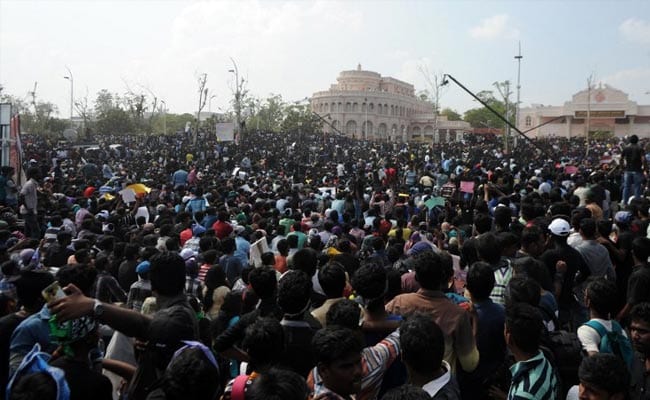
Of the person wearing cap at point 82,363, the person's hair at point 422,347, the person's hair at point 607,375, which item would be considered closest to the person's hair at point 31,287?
the person wearing cap at point 82,363

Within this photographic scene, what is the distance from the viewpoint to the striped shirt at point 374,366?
2836 millimetres

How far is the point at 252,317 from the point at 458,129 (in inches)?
3197

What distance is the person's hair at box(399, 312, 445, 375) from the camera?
8.61 feet

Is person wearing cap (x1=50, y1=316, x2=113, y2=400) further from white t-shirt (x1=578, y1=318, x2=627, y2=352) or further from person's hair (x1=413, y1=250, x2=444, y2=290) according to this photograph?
white t-shirt (x1=578, y1=318, x2=627, y2=352)

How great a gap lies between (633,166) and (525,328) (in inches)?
402

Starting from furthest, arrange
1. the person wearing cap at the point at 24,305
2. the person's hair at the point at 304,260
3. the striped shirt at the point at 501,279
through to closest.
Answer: the person's hair at the point at 304,260, the striped shirt at the point at 501,279, the person wearing cap at the point at 24,305

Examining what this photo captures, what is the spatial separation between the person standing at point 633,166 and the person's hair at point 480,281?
29.7 feet

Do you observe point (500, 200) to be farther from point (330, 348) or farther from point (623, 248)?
point (330, 348)

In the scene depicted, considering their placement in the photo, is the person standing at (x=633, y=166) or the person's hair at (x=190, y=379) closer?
the person's hair at (x=190, y=379)

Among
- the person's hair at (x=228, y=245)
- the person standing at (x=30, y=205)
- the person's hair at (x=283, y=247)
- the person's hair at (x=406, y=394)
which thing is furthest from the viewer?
the person standing at (x=30, y=205)

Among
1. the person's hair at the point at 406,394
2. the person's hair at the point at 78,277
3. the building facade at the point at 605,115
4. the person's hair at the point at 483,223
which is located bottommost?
the person's hair at the point at 406,394

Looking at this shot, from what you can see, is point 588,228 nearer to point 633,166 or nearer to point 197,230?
point 197,230

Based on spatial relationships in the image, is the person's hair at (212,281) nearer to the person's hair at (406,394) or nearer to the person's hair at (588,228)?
the person's hair at (406,394)

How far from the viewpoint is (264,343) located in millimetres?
2760
